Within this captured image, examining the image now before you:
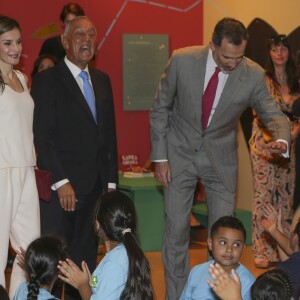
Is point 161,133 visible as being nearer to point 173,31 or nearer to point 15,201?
point 15,201

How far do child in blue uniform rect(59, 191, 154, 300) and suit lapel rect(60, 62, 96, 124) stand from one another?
1.04 m

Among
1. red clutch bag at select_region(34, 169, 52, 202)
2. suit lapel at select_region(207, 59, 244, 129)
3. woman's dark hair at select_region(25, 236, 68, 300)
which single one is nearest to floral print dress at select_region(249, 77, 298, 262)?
suit lapel at select_region(207, 59, 244, 129)

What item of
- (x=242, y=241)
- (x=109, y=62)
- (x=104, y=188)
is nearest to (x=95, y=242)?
(x=104, y=188)

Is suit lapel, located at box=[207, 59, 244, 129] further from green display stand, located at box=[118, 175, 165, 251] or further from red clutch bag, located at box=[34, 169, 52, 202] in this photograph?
green display stand, located at box=[118, 175, 165, 251]

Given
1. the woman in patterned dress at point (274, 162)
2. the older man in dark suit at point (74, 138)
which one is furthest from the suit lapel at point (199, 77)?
the woman in patterned dress at point (274, 162)

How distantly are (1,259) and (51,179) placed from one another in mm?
519

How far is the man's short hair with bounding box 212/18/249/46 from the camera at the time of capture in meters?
4.28

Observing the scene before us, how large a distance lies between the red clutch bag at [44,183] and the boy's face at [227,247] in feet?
3.13

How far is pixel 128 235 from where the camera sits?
137 inches

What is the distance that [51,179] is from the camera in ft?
14.4

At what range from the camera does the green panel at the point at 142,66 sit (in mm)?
7785

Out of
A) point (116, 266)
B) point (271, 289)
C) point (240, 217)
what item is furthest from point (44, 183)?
point (240, 217)

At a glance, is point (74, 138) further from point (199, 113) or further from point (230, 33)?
point (230, 33)

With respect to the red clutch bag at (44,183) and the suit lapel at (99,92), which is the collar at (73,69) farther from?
the red clutch bag at (44,183)
